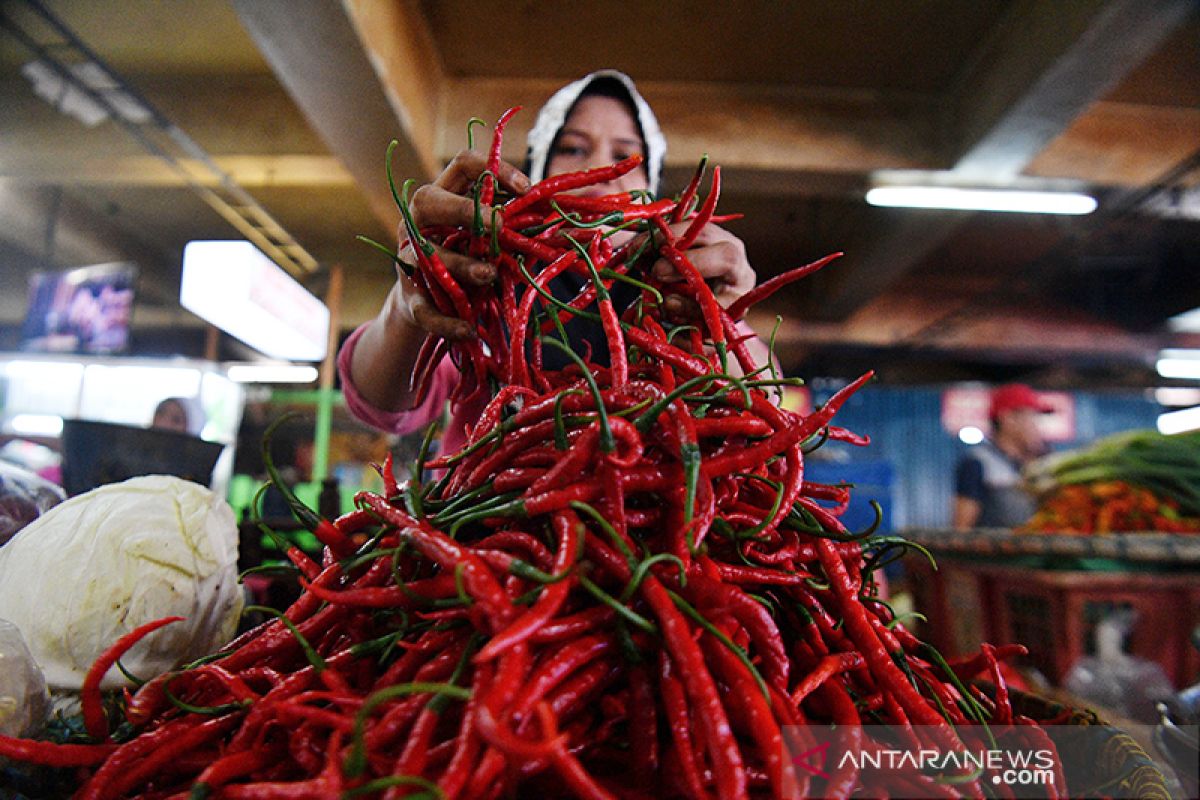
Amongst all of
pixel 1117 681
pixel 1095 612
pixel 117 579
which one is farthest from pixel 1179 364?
pixel 117 579

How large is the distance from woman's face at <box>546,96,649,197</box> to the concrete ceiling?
178cm

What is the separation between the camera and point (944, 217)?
18.0 ft

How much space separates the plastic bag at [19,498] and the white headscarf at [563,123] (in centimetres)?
133

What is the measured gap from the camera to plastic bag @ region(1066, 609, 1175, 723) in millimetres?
2520

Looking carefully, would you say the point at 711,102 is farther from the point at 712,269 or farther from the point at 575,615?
the point at 575,615

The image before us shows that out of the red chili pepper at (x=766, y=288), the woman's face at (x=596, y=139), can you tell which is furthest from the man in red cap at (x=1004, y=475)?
the red chili pepper at (x=766, y=288)

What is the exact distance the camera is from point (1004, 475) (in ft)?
18.0

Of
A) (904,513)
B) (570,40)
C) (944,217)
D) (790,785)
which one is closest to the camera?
(790,785)

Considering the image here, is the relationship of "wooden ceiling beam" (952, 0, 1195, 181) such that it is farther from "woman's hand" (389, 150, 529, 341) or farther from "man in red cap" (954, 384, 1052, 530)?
"woman's hand" (389, 150, 529, 341)

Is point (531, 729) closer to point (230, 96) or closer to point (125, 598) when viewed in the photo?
point (125, 598)

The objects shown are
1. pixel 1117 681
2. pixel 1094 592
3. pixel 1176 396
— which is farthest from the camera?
pixel 1176 396

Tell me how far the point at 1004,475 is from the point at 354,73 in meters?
5.36

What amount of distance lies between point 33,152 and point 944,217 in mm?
7288

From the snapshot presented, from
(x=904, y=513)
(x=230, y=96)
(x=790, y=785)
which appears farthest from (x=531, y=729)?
(x=904, y=513)
